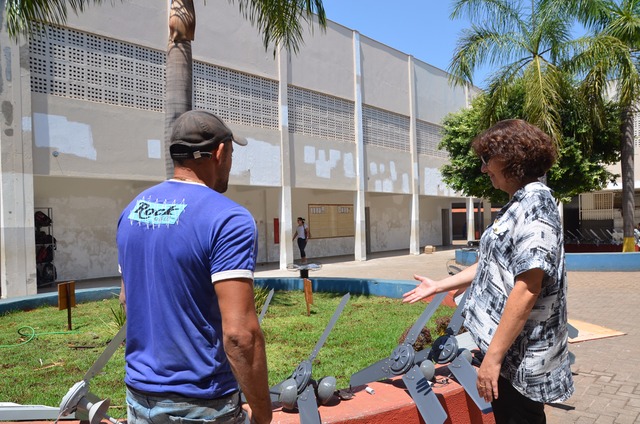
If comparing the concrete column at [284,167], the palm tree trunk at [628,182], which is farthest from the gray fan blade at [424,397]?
the concrete column at [284,167]

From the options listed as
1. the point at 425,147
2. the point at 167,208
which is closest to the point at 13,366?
the point at 167,208

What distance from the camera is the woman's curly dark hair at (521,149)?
6.59ft

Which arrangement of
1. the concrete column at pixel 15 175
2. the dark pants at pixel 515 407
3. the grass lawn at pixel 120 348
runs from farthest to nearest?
1. the concrete column at pixel 15 175
2. the grass lawn at pixel 120 348
3. the dark pants at pixel 515 407

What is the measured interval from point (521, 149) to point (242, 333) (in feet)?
4.20

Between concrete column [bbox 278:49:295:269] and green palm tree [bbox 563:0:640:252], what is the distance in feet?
27.6

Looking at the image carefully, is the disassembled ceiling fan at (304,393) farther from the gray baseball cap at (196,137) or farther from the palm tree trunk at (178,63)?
the palm tree trunk at (178,63)

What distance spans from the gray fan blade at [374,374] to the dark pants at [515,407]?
87cm

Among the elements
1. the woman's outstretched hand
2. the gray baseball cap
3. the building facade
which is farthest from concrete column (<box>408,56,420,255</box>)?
the gray baseball cap

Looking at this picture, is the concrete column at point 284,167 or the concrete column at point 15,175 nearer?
the concrete column at point 15,175

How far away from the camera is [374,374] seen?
116 inches

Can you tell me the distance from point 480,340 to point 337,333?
4.22 metres

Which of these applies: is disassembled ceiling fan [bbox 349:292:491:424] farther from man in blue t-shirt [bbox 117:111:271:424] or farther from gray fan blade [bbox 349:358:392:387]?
man in blue t-shirt [bbox 117:111:271:424]

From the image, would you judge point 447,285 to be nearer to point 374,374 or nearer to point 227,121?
point 374,374

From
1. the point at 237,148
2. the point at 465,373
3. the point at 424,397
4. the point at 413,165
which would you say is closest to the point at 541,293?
the point at 465,373
